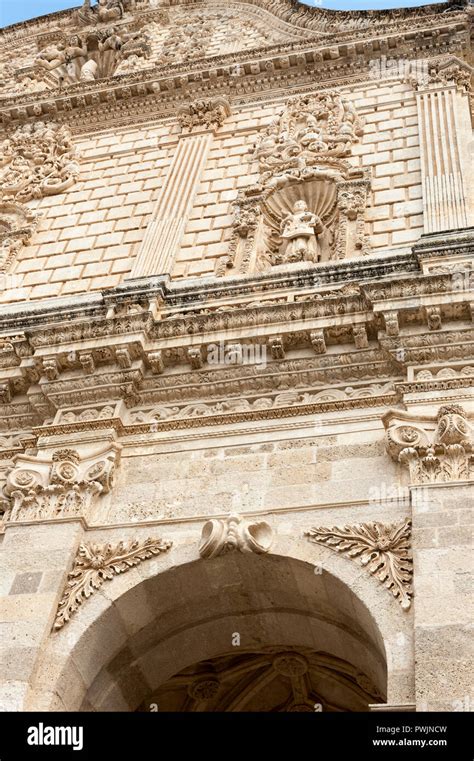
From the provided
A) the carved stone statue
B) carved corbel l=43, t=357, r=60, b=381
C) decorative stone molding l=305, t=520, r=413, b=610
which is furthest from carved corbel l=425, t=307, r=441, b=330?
the carved stone statue

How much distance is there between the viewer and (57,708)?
735cm

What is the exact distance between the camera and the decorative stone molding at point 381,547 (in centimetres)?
738

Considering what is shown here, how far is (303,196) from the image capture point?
13.6m

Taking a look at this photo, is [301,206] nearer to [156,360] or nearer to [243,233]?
[243,233]

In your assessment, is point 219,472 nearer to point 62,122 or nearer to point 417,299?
point 417,299

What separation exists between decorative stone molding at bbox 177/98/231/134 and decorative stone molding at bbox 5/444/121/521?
8208 millimetres

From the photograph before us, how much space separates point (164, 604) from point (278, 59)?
11.4 m

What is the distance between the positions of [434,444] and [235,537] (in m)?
1.97

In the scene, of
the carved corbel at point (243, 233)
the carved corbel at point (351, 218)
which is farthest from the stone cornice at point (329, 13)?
the carved corbel at point (243, 233)

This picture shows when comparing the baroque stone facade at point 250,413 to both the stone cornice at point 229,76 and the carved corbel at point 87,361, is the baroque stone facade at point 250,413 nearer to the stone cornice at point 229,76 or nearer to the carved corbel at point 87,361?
the carved corbel at point 87,361

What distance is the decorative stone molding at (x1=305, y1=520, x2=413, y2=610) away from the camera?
24.2 feet

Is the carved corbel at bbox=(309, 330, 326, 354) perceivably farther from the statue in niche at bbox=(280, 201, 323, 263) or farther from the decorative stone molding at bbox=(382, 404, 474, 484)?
the statue in niche at bbox=(280, 201, 323, 263)

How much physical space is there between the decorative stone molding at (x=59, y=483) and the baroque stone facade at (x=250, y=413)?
2 cm

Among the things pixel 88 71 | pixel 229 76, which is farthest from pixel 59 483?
pixel 88 71
